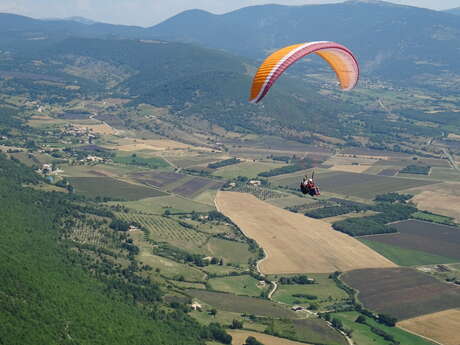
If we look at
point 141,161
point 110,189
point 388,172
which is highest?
point 388,172

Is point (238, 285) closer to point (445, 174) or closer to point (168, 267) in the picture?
point (168, 267)

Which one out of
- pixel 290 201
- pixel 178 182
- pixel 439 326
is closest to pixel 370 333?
pixel 439 326

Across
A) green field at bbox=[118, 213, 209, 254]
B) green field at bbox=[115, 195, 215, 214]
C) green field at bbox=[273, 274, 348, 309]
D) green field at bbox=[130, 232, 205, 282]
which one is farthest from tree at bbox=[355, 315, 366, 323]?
green field at bbox=[115, 195, 215, 214]

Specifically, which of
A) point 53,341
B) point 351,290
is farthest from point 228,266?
point 53,341

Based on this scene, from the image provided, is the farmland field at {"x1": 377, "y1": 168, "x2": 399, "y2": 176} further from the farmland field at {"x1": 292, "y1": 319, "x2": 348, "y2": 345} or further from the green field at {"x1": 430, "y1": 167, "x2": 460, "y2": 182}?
the farmland field at {"x1": 292, "y1": 319, "x2": 348, "y2": 345}

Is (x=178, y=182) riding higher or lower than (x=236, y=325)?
lower

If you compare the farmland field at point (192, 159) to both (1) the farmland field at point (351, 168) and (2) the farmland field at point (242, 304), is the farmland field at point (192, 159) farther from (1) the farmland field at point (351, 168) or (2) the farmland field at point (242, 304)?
(2) the farmland field at point (242, 304)

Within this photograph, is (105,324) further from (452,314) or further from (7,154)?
(7,154)
